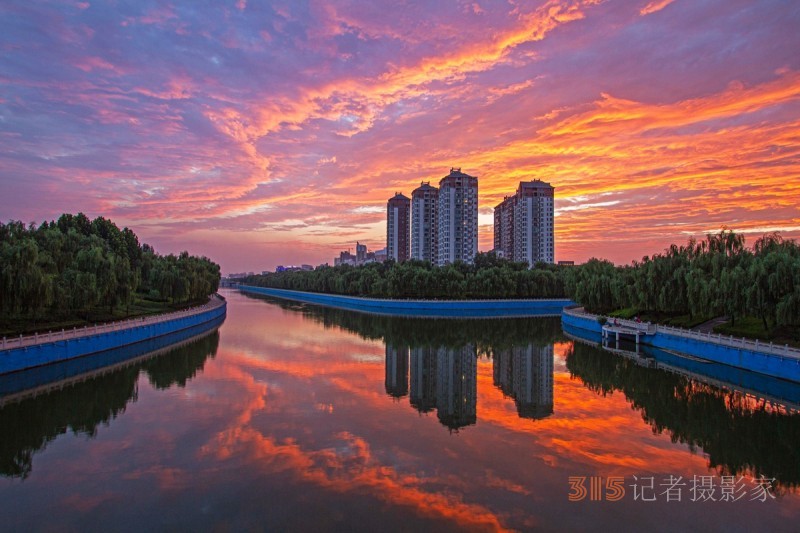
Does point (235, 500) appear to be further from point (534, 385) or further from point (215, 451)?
point (534, 385)

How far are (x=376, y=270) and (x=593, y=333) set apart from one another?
39.2 metres

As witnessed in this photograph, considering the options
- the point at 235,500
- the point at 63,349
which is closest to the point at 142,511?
the point at 235,500

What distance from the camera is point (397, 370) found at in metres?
21.9

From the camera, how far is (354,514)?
26.6ft

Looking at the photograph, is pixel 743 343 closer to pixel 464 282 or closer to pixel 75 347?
pixel 75 347

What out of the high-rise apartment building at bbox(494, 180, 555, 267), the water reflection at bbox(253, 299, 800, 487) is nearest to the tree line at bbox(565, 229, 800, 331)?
the water reflection at bbox(253, 299, 800, 487)

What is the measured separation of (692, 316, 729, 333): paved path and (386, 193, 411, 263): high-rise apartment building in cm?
7409

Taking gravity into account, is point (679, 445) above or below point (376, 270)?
below

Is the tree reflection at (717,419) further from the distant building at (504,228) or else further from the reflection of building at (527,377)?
the distant building at (504,228)

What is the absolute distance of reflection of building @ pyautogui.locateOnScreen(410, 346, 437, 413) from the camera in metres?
15.9

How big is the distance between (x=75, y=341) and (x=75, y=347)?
0.89 ft

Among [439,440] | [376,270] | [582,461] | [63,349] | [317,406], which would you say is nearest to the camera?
[582,461]

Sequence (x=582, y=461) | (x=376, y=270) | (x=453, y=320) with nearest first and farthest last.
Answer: (x=582, y=461) < (x=453, y=320) < (x=376, y=270)

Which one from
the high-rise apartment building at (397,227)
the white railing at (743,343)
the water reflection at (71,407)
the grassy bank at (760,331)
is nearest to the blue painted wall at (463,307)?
the white railing at (743,343)
